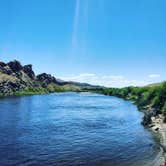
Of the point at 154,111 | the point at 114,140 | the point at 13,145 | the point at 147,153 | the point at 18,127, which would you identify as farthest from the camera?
the point at 154,111

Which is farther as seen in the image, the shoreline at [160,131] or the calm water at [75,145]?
the calm water at [75,145]

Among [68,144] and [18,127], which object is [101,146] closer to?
[68,144]

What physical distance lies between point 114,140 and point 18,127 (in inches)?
1009

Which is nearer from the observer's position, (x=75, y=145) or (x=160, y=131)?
(x=75, y=145)

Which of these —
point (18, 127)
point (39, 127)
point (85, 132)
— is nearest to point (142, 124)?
point (85, 132)

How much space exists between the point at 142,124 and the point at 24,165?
157 feet

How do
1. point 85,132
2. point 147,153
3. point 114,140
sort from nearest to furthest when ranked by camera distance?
1. point 147,153
2. point 114,140
3. point 85,132

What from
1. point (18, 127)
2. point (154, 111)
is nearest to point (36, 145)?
point (18, 127)

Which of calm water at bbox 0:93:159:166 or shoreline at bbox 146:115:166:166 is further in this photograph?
calm water at bbox 0:93:159:166

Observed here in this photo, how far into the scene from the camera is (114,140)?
61656 mm

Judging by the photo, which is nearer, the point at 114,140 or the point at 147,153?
the point at 147,153

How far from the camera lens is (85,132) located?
6925 centimetres

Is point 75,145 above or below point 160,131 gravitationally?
below

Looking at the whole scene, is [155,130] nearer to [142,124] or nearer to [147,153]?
[142,124]
